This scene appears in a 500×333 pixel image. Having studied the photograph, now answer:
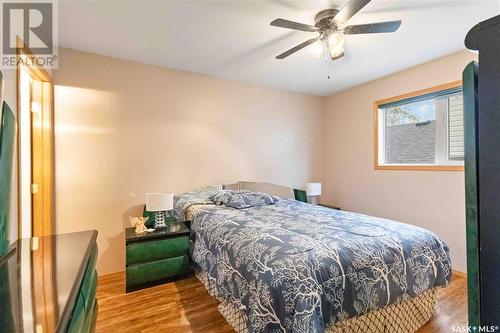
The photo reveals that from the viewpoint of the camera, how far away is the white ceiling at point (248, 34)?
1970 millimetres

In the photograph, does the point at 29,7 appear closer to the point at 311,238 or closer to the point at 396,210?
the point at 311,238

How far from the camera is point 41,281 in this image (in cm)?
81

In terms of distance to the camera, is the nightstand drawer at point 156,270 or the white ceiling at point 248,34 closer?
the white ceiling at point 248,34

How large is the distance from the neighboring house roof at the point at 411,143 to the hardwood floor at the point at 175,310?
1.50 m

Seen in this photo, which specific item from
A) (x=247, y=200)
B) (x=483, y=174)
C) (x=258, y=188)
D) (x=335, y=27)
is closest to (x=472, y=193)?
(x=483, y=174)

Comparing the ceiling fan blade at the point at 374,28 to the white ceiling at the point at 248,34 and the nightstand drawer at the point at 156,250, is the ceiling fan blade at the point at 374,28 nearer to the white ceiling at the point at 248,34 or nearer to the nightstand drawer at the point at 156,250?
the white ceiling at the point at 248,34

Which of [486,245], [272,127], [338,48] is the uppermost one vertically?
[338,48]

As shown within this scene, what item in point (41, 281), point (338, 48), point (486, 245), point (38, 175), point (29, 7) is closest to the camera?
point (486, 245)

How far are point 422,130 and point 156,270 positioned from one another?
365 centimetres

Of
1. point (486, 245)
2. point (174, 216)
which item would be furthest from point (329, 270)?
point (174, 216)

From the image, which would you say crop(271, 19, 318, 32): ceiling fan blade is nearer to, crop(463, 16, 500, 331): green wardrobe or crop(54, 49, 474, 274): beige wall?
crop(463, 16, 500, 331): green wardrobe

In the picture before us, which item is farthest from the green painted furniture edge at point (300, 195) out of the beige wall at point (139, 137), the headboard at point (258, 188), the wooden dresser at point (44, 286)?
the wooden dresser at point (44, 286)

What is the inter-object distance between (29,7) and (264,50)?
6.64ft

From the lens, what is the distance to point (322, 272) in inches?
53.9
